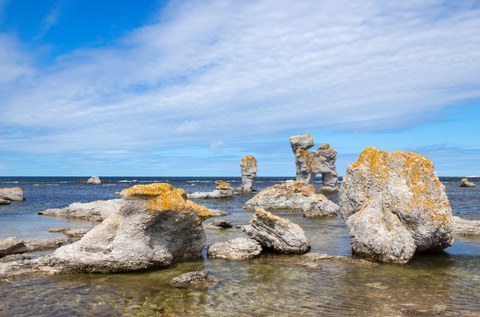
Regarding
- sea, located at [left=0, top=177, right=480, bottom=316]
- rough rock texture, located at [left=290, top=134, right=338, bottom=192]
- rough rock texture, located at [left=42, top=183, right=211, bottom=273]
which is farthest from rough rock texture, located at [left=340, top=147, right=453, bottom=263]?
rough rock texture, located at [left=290, top=134, right=338, bottom=192]

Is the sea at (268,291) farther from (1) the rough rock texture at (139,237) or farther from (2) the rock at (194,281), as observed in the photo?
(1) the rough rock texture at (139,237)

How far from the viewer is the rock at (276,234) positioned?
17375mm

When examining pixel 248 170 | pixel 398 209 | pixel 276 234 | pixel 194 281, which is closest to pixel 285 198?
pixel 276 234

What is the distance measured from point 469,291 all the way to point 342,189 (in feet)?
26.5

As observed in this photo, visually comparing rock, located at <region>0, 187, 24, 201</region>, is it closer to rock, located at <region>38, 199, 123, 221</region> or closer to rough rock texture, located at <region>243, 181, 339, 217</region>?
rock, located at <region>38, 199, 123, 221</region>

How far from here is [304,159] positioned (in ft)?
270

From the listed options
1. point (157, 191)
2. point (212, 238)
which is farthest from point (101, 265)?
point (212, 238)

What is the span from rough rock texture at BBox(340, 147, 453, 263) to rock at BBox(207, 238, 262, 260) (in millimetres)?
4184

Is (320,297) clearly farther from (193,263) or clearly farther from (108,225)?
(108,225)

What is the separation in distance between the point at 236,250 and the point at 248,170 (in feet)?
207

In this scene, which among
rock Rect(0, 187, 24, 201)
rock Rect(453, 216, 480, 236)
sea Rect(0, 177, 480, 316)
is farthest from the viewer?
rock Rect(0, 187, 24, 201)

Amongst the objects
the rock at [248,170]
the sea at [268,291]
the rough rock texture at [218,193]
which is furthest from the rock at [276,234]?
the rock at [248,170]

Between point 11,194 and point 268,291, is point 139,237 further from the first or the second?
point 11,194

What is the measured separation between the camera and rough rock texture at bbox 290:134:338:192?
269ft
